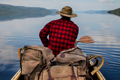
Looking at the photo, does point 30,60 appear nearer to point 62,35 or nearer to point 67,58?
point 67,58

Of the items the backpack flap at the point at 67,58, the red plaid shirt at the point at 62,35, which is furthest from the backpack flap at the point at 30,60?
the red plaid shirt at the point at 62,35

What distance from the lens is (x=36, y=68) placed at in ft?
8.75

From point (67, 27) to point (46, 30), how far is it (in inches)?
23.6

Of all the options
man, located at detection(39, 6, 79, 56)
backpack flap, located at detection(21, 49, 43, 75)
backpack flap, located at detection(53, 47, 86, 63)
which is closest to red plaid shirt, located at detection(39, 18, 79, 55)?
man, located at detection(39, 6, 79, 56)

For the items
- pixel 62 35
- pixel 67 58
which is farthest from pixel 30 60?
pixel 62 35

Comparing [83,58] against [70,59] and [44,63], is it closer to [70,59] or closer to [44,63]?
[70,59]

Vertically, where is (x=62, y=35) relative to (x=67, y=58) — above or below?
above

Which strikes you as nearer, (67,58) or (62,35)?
(67,58)

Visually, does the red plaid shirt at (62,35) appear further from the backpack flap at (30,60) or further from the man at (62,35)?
the backpack flap at (30,60)

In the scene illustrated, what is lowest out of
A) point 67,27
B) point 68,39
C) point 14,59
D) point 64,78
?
point 14,59

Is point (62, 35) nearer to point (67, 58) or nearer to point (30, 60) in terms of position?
point (67, 58)

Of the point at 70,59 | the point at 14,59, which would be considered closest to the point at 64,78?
the point at 70,59

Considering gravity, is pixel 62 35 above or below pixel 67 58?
above

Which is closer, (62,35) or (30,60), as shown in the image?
→ (30,60)
